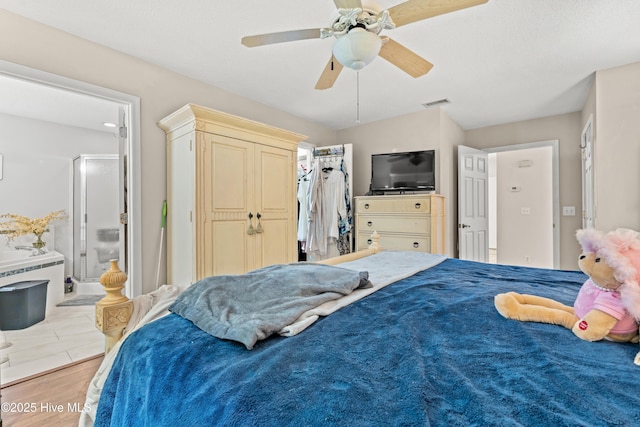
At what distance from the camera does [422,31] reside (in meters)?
2.04

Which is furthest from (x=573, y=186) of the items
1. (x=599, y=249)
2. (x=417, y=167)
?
(x=599, y=249)

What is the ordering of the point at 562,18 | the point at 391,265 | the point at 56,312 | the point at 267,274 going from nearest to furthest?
1. the point at 267,274
2. the point at 391,265
3. the point at 562,18
4. the point at 56,312

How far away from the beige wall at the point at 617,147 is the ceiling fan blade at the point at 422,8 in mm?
2239

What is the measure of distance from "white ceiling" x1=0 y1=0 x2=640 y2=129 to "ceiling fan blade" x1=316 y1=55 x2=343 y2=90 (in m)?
0.32

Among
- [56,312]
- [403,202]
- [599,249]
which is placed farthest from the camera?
[403,202]

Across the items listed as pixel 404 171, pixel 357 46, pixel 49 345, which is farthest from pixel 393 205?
pixel 49 345

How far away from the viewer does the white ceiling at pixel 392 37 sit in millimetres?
1779

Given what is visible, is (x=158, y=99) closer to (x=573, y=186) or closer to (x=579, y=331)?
(x=579, y=331)

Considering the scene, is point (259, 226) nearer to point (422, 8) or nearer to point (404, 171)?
point (422, 8)

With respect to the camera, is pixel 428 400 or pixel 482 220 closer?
pixel 428 400

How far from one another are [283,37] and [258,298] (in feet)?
4.24

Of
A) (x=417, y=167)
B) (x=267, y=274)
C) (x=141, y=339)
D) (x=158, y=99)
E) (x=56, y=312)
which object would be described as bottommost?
(x=56, y=312)

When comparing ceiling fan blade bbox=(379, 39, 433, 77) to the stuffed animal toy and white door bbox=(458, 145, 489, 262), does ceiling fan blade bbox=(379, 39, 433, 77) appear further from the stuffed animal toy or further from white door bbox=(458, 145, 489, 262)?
white door bbox=(458, 145, 489, 262)

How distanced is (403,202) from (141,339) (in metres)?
3.02
